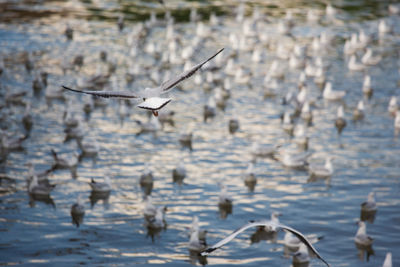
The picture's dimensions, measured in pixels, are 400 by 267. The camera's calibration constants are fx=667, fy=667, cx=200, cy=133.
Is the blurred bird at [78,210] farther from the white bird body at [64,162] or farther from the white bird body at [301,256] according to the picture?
the white bird body at [301,256]

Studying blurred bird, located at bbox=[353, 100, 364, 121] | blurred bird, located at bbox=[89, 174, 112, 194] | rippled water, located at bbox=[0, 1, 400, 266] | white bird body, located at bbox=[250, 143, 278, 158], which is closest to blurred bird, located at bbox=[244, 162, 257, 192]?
rippled water, located at bbox=[0, 1, 400, 266]

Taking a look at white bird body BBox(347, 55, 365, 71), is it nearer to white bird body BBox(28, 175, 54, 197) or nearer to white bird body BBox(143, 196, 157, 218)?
white bird body BBox(143, 196, 157, 218)

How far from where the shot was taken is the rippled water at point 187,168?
1580 centimetres

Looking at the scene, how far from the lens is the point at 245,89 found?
91.2 feet

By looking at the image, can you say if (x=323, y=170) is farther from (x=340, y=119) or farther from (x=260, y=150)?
(x=340, y=119)

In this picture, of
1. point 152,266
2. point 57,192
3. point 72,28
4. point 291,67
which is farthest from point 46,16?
point 152,266

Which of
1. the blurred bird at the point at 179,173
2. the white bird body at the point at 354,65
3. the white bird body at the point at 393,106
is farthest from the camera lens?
the white bird body at the point at 354,65

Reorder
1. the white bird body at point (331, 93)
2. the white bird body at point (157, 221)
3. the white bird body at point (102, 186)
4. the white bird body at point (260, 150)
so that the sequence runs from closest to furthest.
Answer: the white bird body at point (157, 221) → the white bird body at point (102, 186) → the white bird body at point (260, 150) → the white bird body at point (331, 93)

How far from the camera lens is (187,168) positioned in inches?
804

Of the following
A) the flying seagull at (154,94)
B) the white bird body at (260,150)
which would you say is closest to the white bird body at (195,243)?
the white bird body at (260,150)

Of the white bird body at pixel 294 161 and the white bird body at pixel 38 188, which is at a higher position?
the white bird body at pixel 294 161

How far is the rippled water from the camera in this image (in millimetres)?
15805

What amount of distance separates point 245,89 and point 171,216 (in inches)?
450

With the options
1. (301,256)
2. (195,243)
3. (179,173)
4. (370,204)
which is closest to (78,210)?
(195,243)
